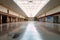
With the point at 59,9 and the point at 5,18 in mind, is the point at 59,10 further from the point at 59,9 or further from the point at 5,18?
the point at 5,18

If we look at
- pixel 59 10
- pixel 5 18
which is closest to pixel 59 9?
pixel 59 10

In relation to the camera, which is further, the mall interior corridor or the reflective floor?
the mall interior corridor

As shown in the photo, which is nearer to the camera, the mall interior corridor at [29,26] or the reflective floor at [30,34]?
the reflective floor at [30,34]

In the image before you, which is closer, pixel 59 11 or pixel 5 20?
pixel 59 11

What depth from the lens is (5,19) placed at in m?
30.0

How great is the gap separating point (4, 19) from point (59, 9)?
50.7ft

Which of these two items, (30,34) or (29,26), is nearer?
(30,34)

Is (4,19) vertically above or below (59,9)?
below

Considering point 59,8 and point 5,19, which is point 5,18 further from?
point 59,8

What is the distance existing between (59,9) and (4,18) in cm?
1536

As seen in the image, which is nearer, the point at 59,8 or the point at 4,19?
the point at 59,8

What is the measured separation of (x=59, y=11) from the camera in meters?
22.8

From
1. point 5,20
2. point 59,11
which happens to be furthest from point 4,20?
point 59,11

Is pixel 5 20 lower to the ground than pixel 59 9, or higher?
lower
